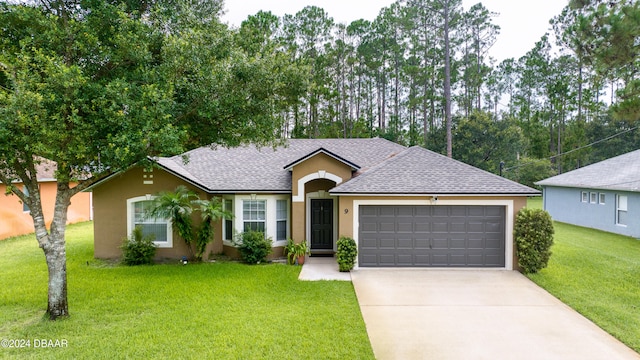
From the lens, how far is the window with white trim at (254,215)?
12.5m

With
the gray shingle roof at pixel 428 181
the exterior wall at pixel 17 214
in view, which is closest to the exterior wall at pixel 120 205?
the exterior wall at pixel 17 214

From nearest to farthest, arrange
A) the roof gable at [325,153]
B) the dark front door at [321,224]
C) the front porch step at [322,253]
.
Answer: the roof gable at [325,153] < the front porch step at [322,253] < the dark front door at [321,224]

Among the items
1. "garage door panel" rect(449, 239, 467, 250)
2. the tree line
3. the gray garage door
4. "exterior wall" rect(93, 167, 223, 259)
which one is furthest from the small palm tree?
the tree line

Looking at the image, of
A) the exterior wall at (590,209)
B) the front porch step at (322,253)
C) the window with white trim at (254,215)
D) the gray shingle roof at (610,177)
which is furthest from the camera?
the gray shingle roof at (610,177)

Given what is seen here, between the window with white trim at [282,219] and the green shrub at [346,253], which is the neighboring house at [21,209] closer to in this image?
the window with white trim at [282,219]

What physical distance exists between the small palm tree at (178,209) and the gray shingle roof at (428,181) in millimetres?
4825

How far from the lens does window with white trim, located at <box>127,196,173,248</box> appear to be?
12.1 m

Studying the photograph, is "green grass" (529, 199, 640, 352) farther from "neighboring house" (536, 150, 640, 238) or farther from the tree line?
the tree line

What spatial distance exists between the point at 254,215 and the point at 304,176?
2419 mm

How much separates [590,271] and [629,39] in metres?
7.04

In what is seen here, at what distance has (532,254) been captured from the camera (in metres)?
10.3

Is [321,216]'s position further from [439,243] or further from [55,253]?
[55,253]

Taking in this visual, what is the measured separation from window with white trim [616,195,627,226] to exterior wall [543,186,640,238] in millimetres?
133

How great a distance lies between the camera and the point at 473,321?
7.24m
